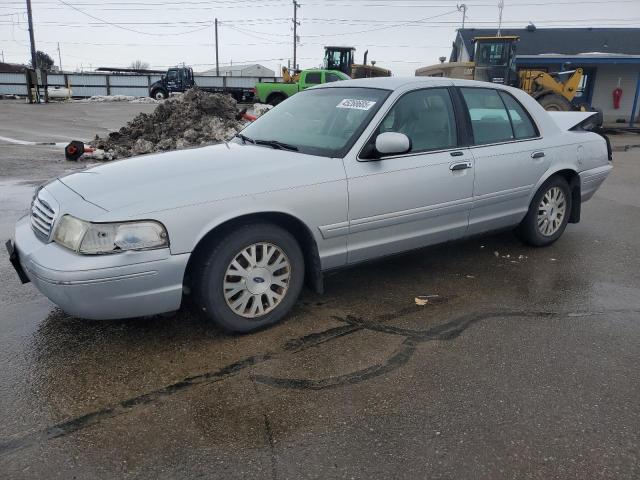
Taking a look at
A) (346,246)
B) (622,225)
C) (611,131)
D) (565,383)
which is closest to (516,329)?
(565,383)

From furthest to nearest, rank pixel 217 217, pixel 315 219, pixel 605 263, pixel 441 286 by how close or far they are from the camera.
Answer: pixel 605 263 < pixel 441 286 < pixel 315 219 < pixel 217 217

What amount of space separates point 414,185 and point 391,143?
44cm

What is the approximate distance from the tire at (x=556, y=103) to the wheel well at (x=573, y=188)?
586 inches

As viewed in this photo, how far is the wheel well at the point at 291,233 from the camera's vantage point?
3.27 m

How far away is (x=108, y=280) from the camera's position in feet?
9.55

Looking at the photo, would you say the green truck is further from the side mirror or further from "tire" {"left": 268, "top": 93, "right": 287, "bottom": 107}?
the side mirror

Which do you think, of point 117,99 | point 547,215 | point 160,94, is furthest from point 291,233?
point 117,99

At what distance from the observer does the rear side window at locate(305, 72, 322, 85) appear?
23.0 metres

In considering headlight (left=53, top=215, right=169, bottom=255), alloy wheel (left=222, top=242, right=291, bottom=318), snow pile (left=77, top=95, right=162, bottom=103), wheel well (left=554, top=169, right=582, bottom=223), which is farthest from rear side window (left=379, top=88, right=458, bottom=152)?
snow pile (left=77, top=95, right=162, bottom=103)

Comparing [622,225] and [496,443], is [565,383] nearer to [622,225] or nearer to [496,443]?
[496,443]

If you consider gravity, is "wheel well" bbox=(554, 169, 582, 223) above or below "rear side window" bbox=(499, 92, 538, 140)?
below

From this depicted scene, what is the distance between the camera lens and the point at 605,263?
5.07 m

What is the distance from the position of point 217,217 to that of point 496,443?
1922 mm

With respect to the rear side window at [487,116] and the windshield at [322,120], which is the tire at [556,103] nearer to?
the rear side window at [487,116]
